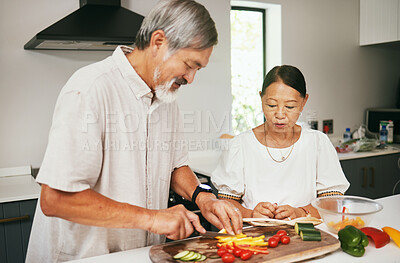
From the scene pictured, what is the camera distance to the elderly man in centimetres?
104

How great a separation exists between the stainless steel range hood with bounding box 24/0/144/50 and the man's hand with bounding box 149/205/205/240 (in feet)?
4.47

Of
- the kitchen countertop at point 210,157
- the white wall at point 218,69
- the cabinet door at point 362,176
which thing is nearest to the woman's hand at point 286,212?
the kitchen countertop at point 210,157

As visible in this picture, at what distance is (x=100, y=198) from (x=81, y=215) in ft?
0.22

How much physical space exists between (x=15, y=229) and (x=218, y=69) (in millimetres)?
1880

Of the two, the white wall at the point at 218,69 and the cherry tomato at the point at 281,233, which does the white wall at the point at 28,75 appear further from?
the cherry tomato at the point at 281,233

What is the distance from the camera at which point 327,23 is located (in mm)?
3789

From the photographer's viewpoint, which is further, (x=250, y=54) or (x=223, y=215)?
(x=250, y=54)

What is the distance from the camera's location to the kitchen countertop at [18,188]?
6.79ft

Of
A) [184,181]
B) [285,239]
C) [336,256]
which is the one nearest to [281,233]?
[285,239]

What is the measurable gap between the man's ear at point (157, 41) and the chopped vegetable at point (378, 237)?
2.86ft

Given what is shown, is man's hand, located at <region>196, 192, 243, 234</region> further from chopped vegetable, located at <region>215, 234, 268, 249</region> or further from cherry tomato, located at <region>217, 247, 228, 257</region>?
cherry tomato, located at <region>217, 247, 228, 257</region>

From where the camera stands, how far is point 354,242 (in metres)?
1.15

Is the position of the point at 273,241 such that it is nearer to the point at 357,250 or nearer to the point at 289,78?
the point at 357,250

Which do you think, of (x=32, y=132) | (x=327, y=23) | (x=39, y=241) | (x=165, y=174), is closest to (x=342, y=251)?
(x=165, y=174)
